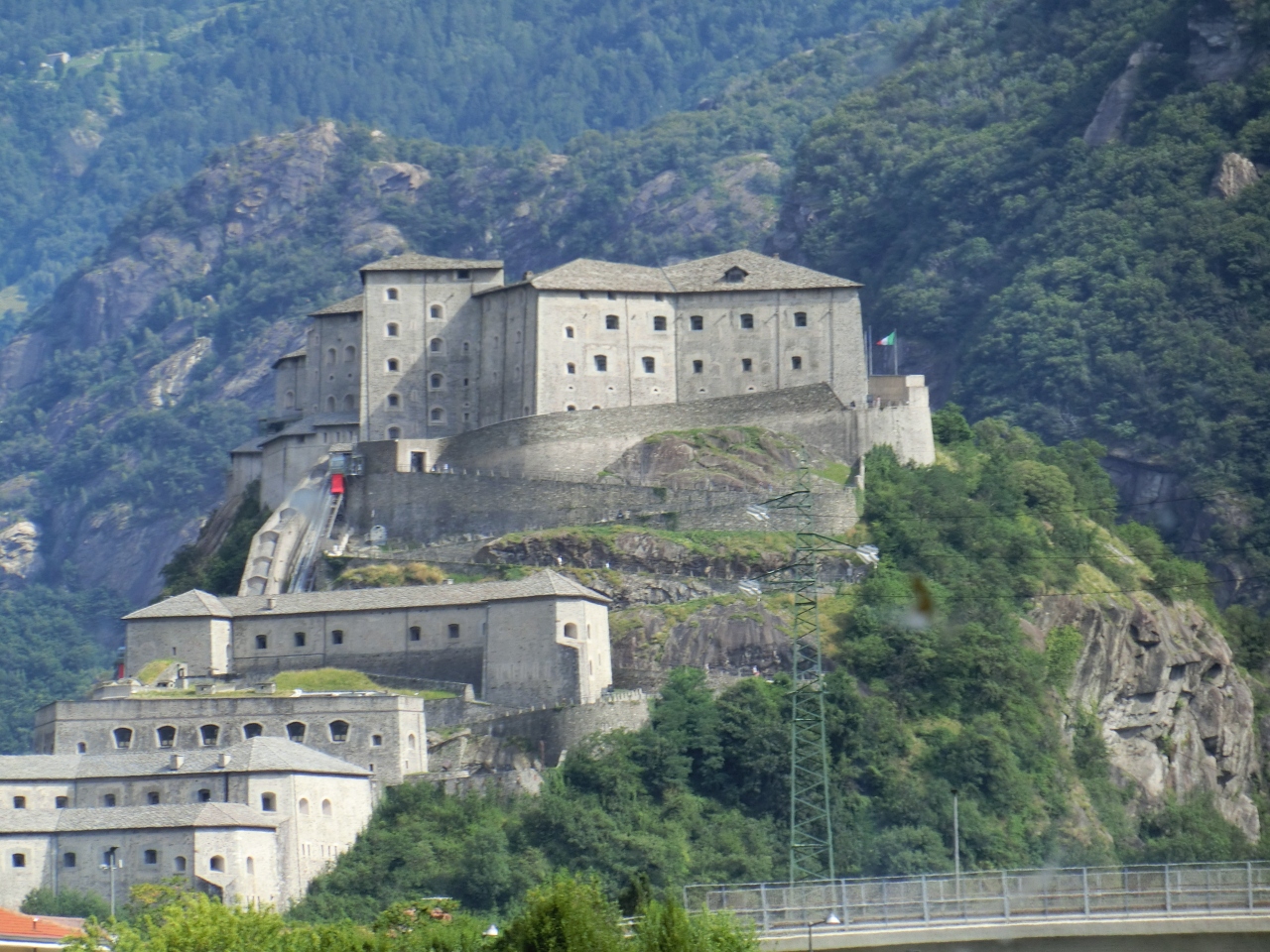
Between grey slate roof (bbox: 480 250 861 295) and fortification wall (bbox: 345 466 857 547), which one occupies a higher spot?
grey slate roof (bbox: 480 250 861 295)

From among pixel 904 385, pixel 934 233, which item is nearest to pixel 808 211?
pixel 934 233

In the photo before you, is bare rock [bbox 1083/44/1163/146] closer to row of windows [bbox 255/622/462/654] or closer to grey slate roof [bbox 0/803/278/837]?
row of windows [bbox 255/622/462/654]

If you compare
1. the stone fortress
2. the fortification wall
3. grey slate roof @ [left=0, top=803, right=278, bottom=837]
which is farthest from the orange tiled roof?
the fortification wall

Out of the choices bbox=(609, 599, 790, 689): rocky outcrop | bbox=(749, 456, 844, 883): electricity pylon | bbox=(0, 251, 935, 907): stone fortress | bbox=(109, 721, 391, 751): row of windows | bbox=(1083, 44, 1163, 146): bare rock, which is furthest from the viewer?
bbox=(1083, 44, 1163, 146): bare rock

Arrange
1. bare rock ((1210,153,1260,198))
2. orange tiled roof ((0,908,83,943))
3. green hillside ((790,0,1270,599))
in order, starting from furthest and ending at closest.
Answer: bare rock ((1210,153,1260,198)), green hillside ((790,0,1270,599)), orange tiled roof ((0,908,83,943))

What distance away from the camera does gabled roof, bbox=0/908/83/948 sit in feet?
210

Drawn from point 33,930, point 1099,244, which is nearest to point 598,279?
point 33,930

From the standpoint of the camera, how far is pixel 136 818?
85562 millimetres

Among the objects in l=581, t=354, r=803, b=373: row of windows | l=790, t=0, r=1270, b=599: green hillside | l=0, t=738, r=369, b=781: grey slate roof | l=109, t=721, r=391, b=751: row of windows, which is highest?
l=790, t=0, r=1270, b=599: green hillside

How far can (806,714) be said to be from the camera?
297 ft

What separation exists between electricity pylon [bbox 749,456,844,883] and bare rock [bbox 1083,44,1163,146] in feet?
228

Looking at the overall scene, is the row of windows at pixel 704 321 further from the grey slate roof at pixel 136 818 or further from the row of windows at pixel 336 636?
the grey slate roof at pixel 136 818

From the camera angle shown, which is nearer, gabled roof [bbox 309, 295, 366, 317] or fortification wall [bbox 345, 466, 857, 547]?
fortification wall [bbox 345, 466, 857, 547]

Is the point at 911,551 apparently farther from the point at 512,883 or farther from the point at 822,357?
the point at 512,883
